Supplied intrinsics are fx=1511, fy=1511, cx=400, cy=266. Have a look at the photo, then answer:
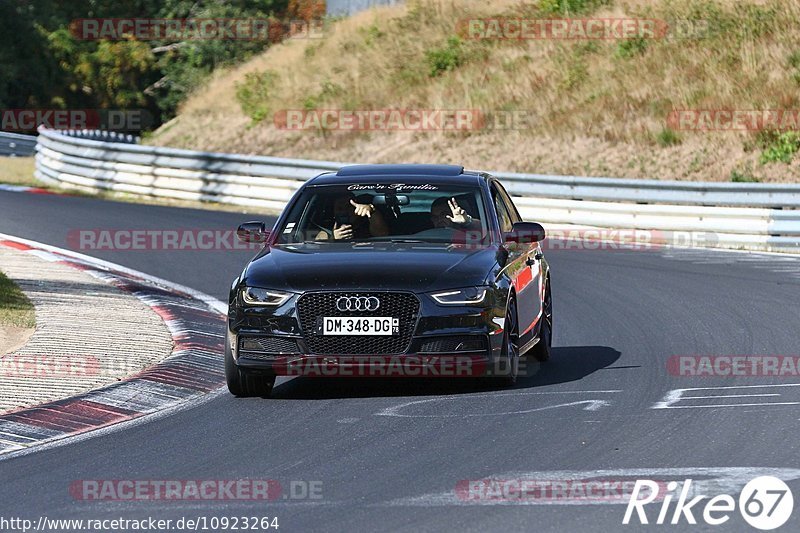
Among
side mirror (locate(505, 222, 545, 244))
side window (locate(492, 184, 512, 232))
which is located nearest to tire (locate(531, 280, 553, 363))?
side window (locate(492, 184, 512, 232))

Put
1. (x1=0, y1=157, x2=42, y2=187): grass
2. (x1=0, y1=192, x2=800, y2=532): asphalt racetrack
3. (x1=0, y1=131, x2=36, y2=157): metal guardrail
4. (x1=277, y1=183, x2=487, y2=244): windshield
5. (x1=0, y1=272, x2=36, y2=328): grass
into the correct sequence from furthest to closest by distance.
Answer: (x1=0, y1=131, x2=36, y2=157): metal guardrail < (x1=0, y1=157, x2=42, y2=187): grass < (x1=0, y1=272, x2=36, y2=328): grass < (x1=277, y1=183, x2=487, y2=244): windshield < (x1=0, y1=192, x2=800, y2=532): asphalt racetrack

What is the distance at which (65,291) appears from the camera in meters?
15.4

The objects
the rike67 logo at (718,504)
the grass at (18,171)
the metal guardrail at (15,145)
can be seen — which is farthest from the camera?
the metal guardrail at (15,145)

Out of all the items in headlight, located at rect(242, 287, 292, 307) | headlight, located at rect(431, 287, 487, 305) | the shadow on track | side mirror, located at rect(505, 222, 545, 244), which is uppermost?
side mirror, located at rect(505, 222, 545, 244)

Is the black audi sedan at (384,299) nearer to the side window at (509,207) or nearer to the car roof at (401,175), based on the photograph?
the car roof at (401,175)

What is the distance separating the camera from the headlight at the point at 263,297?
9.96 meters

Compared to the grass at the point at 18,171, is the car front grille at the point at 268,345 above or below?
above

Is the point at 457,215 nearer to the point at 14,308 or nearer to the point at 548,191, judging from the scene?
the point at 14,308

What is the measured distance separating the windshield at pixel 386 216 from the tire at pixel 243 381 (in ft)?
4.00

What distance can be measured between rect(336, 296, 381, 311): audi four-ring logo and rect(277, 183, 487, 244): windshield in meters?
1.19

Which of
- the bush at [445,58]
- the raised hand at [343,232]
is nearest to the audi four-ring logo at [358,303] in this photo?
the raised hand at [343,232]

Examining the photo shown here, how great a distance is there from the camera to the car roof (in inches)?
452

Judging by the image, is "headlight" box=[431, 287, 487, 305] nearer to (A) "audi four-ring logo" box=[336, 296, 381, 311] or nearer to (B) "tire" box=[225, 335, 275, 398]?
(A) "audi four-ring logo" box=[336, 296, 381, 311]

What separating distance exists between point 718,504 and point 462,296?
3464mm
